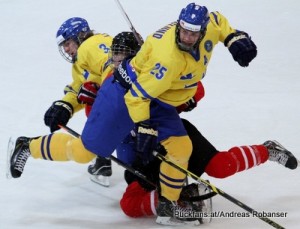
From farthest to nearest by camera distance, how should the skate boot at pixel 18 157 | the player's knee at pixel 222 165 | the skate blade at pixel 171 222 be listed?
the skate boot at pixel 18 157 → the player's knee at pixel 222 165 → the skate blade at pixel 171 222

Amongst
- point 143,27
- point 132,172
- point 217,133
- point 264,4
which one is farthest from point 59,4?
point 132,172

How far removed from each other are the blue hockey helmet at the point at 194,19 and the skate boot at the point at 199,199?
2.88 feet

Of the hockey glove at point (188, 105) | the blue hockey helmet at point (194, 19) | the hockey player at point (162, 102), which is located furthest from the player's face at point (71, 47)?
the blue hockey helmet at point (194, 19)

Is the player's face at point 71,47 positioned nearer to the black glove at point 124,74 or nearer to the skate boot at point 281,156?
the black glove at point 124,74

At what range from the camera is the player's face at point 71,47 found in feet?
13.1

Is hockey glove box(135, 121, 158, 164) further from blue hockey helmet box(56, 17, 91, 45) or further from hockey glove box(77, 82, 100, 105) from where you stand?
blue hockey helmet box(56, 17, 91, 45)

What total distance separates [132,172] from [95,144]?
0.32 metres

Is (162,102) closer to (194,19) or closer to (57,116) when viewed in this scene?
(194,19)

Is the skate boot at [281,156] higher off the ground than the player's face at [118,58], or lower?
lower

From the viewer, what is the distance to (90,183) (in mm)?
4043

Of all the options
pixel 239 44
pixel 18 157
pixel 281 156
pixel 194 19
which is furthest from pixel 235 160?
pixel 18 157

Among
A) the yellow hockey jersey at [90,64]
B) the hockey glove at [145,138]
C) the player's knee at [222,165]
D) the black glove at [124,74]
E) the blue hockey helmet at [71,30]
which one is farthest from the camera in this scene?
the blue hockey helmet at [71,30]

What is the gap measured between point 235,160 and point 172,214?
442 millimetres

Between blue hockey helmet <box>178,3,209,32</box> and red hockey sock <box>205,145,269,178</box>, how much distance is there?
2.53 feet
